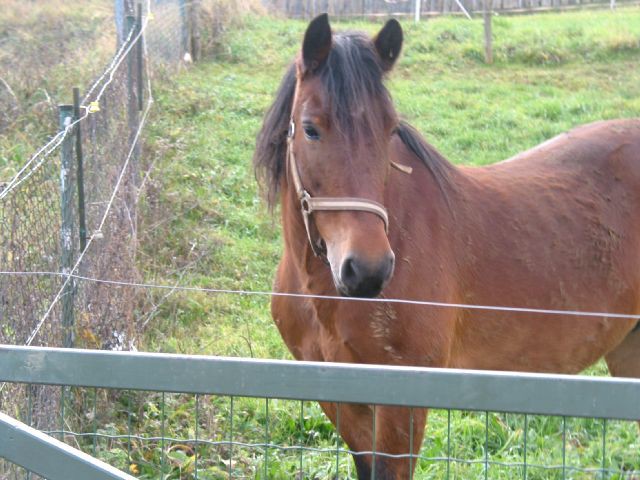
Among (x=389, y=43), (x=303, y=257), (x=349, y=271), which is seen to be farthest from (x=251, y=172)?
(x=349, y=271)

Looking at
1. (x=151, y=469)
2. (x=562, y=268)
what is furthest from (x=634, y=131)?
(x=151, y=469)

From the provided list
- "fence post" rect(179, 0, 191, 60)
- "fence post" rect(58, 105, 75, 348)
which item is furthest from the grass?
"fence post" rect(58, 105, 75, 348)

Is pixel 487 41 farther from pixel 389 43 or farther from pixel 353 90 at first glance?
pixel 353 90

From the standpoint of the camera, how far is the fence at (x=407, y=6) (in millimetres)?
17609

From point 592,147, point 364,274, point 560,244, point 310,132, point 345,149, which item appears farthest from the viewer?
point 592,147

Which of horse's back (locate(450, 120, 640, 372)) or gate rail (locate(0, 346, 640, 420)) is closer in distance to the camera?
gate rail (locate(0, 346, 640, 420))

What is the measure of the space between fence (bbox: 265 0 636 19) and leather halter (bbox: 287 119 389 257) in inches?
572

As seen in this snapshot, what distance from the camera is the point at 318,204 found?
3027 millimetres

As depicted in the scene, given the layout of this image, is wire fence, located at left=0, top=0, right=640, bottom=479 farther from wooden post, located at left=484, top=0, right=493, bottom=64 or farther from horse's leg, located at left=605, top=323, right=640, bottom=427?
wooden post, located at left=484, top=0, right=493, bottom=64

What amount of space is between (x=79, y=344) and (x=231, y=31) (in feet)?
35.6

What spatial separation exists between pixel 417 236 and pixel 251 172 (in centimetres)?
96

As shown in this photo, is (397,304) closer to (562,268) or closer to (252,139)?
(562,268)

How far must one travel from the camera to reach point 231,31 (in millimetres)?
14359

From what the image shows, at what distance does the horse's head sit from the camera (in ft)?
9.24
